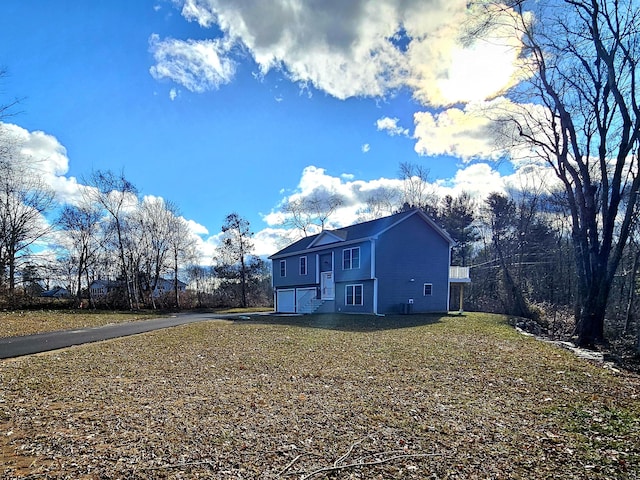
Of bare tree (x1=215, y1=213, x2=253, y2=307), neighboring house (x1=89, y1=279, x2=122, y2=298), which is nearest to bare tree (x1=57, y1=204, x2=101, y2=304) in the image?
neighboring house (x1=89, y1=279, x2=122, y2=298)

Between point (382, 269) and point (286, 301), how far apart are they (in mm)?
10005

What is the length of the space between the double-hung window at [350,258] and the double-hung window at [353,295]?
3.99 feet

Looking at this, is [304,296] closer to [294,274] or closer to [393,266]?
[294,274]

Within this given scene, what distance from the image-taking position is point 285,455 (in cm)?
372

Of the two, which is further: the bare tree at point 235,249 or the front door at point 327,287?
the bare tree at point 235,249

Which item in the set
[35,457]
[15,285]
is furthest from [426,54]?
[15,285]

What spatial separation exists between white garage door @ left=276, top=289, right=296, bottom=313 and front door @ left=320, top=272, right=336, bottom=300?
11.7ft

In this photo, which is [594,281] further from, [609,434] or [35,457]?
[35,457]

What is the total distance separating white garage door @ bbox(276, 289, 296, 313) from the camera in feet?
90.4

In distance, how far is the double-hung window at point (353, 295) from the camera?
22.0m

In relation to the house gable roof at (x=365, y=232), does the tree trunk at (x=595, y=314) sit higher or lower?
lower

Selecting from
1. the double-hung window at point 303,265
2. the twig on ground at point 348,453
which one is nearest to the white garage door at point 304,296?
the double-hung window at point 303,265

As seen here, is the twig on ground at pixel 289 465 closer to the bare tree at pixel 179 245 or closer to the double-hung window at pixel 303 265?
the double-hung window at pixel 303 265

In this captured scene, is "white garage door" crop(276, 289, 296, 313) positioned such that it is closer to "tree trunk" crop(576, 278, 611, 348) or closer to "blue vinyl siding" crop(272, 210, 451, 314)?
"blue vinyl siding" crop(272, 210, 451, 314)
